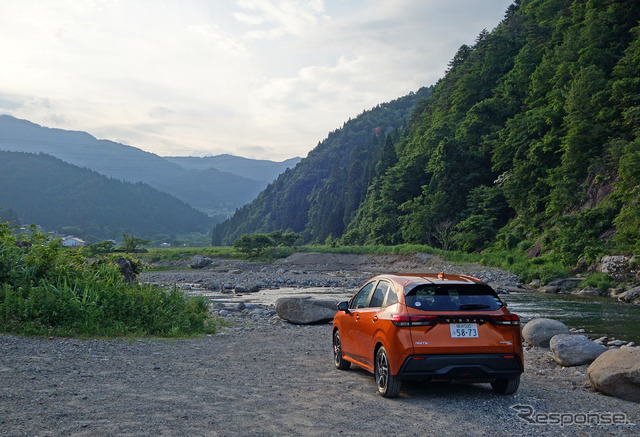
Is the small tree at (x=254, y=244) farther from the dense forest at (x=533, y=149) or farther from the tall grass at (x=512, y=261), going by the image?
the dense forest at (x=533, y=149)

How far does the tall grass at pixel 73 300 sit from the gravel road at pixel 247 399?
43.4 inches

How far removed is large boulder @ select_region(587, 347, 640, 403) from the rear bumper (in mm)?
2019

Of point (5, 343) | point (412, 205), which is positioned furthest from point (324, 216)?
point (5, 343)

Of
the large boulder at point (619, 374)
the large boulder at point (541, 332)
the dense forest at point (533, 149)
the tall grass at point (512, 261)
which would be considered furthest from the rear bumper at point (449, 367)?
the tall grass at point (512, 261)

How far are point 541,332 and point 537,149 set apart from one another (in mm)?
37918

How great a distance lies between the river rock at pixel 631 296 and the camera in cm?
2290

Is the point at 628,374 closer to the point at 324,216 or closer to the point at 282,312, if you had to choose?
the point at 282,312

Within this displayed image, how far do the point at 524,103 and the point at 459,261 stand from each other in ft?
70.7

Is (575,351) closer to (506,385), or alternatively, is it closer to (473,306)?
(506,385)

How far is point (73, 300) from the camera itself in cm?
1236

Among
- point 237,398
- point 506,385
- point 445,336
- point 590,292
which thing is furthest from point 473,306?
point 590,292

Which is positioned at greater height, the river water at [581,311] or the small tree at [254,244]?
the small tree at [254,244]

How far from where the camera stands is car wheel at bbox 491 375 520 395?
7297 millimetres

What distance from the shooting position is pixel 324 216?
122 m
